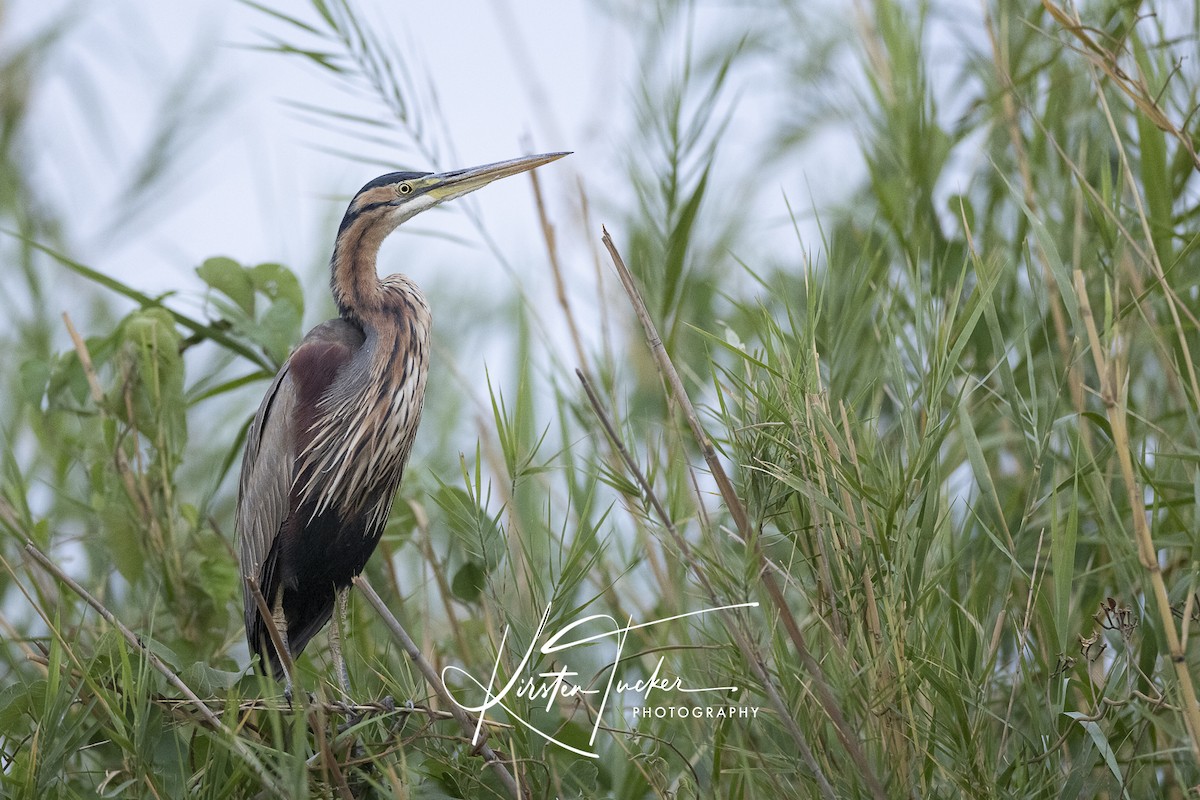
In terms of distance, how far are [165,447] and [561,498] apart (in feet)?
2.81

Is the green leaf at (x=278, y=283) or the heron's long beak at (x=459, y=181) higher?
the heron's long beak at (x=459, y=181)

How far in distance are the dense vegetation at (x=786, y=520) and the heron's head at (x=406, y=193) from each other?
0.19 m

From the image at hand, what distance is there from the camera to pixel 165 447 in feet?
6.90

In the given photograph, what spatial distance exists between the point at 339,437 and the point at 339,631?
0.32 meters

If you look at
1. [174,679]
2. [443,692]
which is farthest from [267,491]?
[443,692]

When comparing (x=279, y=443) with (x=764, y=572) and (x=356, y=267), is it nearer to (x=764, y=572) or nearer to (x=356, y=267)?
(x=356, y=267)

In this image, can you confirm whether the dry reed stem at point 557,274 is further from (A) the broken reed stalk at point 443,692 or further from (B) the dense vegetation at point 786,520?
(A) the broken reed stalk at point 443,692

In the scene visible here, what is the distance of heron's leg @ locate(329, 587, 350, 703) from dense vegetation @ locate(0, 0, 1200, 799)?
0.18 feet

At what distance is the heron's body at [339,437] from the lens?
1.92 meters

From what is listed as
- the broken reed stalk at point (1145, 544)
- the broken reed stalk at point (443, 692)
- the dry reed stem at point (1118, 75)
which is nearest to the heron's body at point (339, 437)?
the broken reed stalk at point (443, 692)

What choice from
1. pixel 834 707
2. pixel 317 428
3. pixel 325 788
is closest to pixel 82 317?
pixel 317 428

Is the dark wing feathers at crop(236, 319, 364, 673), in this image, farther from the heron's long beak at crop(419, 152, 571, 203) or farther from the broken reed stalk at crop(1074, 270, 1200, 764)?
the broken reed stalk at crop(1074, 270, 1200, 764)

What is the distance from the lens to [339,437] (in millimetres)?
1923

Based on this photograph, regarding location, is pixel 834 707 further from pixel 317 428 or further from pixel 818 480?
pixel 317 428
